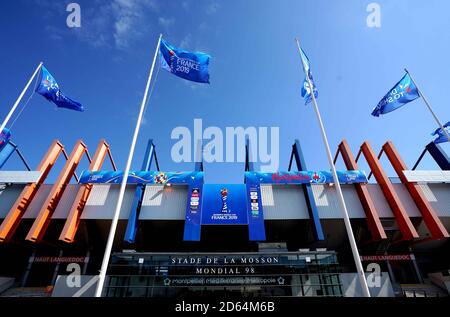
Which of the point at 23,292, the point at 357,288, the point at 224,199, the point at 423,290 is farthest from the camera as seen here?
the point at 224,199

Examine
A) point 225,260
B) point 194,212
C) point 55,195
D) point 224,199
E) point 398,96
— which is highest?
point 398,96

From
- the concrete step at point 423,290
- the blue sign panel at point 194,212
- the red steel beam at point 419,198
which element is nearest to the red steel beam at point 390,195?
the red steel beam at point 419,198

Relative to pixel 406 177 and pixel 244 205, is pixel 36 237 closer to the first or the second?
pixel 244 205

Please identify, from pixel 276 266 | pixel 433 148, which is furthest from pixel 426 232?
pixel 276 266

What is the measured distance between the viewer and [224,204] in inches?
864

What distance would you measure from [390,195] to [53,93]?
2881cm

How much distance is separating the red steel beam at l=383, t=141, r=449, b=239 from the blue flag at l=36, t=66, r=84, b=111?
94.7 ft

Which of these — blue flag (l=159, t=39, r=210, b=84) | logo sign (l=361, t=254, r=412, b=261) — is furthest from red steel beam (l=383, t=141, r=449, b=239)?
blue flag (l=159, t=39, r=210, b=84)

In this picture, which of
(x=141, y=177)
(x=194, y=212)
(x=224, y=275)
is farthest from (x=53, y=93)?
(x=224, y=275)

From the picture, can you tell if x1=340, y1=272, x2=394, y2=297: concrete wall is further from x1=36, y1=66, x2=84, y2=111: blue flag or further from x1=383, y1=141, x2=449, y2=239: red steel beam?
x1=36, y1=66, x2=84, y2=111: blue flag

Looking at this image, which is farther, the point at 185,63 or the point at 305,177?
the point at 305,177

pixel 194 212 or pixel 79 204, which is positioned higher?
pixel 79 204

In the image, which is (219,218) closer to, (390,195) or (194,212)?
(194,212)
